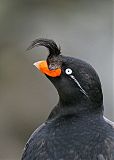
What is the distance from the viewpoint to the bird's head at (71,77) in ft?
22.5

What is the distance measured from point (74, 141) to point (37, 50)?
9261mm

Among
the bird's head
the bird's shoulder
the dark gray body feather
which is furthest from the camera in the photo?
the bird's head

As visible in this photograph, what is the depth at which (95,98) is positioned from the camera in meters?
7.00

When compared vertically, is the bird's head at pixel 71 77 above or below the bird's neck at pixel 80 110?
above

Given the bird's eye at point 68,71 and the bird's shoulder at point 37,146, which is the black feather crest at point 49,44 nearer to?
the bird's eye at point 68,71

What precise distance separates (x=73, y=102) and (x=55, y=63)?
16.1 inches

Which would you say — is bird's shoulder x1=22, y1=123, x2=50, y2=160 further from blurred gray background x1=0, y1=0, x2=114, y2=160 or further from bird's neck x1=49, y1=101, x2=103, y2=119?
blurred gray background x1=0, y1=0, x2=114, y2=160

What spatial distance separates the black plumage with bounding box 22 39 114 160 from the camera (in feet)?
21.3

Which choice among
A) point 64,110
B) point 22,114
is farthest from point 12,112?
point 64,110

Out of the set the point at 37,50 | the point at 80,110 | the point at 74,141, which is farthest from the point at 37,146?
the point at 37,50

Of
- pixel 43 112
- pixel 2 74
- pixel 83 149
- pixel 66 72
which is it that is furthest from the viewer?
pixel 2 74

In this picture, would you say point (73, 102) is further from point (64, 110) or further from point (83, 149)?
point (83, 149)

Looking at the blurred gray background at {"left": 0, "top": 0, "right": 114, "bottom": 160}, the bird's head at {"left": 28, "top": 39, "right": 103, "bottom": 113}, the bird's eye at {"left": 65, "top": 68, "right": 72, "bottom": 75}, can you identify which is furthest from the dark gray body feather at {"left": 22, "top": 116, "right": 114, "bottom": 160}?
the blurred gray background at {"left": 0, "top": 0, "right": 114, "bottom": 160}

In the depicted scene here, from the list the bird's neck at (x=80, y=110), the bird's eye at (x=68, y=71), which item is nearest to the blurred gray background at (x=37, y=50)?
the bird's neck at (x=80, y=110)
